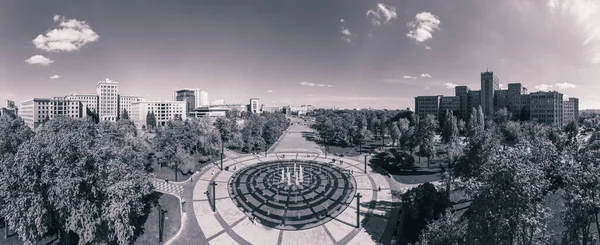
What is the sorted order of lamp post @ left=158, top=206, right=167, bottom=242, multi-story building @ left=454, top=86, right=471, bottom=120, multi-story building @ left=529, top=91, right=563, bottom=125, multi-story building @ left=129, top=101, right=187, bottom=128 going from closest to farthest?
lamp post @ left=158, top=206, right=167, bottom=242
multi-story building @ left=529, top=91, right=563, bottom=125
multi-story building @ left=454, top=86, right=471, bottom=120
multi-story building @ left=129, top=101, right=187, bottom=128

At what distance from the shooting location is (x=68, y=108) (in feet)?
422

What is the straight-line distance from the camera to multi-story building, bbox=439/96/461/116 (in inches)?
5197

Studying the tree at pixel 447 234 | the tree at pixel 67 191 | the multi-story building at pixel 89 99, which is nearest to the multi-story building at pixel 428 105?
the tree at pixel 447 234

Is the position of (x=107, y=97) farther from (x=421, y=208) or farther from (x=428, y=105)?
(x=428, y=105)

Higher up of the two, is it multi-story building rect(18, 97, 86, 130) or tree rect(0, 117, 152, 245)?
multi-story building rect(18, 97, 86, 130)

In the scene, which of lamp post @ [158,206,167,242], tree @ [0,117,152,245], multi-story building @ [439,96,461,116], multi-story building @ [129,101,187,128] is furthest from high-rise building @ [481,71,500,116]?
multi-story building @ [129,101,187,128]

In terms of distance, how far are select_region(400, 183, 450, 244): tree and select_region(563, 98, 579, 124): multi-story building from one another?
449ft

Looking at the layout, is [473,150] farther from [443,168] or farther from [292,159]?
[292,159]

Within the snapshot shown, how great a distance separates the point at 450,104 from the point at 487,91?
1719 cm

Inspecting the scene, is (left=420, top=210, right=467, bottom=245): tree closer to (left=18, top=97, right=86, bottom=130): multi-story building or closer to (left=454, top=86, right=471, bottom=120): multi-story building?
(left=454, top=86, right=471, bottom=120): multi-story building

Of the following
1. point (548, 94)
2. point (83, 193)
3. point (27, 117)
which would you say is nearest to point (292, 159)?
point (83, 193)

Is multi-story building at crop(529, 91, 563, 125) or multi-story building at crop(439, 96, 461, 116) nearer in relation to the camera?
multi-story building at crop(529, 91, 563, 125)

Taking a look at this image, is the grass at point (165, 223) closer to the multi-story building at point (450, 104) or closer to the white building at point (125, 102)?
the multi-story building at point (450, 104)

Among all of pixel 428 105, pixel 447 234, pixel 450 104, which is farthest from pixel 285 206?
pixel 450 104
